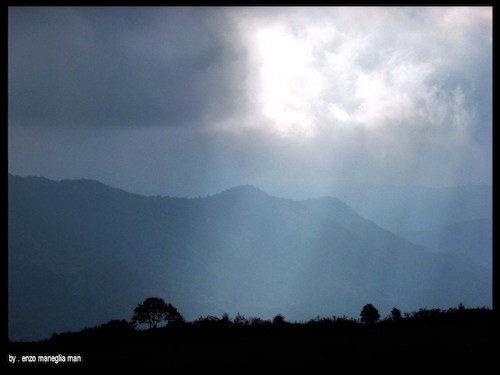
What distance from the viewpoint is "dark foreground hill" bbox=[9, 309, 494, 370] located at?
17656mm

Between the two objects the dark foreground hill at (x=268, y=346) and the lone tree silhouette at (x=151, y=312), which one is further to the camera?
the lone tree silhouette at (x=151, y=312)

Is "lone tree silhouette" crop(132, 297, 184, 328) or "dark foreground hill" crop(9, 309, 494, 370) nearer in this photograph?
"dark foreground hill" crop(9, 309, 494, 370)

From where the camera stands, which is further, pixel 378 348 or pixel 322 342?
pixel 322 342

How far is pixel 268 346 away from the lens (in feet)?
69.5

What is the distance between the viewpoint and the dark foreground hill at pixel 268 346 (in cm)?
1766

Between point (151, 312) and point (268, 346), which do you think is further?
point (151, 312)
